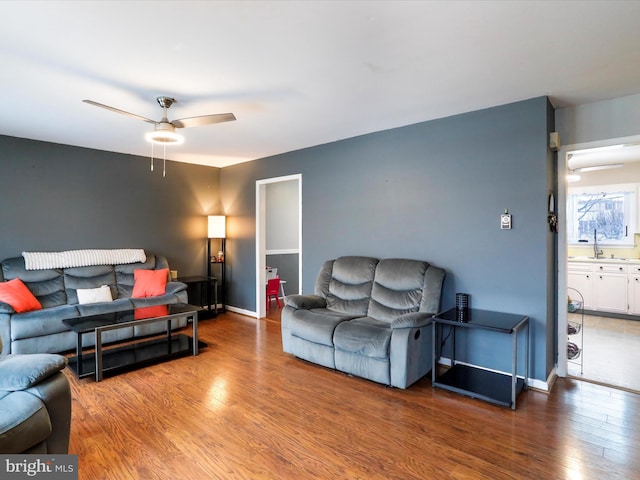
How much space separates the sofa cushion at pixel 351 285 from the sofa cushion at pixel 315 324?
212 millimetres

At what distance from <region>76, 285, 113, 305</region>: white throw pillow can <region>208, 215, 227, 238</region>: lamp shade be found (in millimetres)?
1833

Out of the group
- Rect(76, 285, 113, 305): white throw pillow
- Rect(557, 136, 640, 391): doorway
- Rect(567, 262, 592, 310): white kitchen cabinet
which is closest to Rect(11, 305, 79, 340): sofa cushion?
Rect(76, 285, 113, 305): white throw pillow

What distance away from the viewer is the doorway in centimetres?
331

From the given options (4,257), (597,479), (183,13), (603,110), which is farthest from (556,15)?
(4,257)

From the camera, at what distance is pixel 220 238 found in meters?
6.14

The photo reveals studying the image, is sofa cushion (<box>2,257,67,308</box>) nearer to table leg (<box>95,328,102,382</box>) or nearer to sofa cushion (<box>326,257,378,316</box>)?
table leg (<box>95,328,102,382</box>)

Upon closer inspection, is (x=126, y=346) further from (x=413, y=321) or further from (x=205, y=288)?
(x=413, y=321)

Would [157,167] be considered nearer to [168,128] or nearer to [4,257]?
[4,257]

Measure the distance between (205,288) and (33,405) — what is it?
13.9 ft

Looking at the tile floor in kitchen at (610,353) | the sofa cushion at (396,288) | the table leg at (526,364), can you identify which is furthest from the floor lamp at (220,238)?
the tile floor in kitchen at (610,353)

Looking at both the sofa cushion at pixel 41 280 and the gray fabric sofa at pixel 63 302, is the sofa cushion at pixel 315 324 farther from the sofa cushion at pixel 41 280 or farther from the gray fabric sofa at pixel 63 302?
the sofa cushion at pixel 41 280

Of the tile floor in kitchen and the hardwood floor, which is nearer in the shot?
the hardwood floor

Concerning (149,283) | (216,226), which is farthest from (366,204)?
(149,283)

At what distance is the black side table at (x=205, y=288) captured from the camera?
18.1 feet
